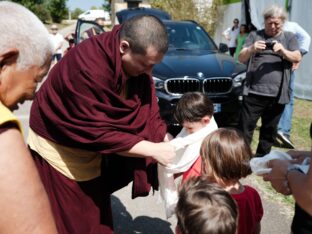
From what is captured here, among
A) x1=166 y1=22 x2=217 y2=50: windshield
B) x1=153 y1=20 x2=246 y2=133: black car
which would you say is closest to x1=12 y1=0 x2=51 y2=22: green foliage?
x1=166 y1=22 x2=217 y2=50: windshield

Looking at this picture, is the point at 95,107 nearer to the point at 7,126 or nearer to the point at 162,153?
the point at 162,153

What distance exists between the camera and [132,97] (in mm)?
2395

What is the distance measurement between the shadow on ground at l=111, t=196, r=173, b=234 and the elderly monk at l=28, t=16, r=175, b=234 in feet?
3.51

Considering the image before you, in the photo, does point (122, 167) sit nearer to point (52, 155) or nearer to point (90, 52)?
point (52, 155)

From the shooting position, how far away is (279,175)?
1.75m

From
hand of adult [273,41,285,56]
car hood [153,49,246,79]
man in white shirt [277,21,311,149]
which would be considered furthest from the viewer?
car hood [153,49,246,79]

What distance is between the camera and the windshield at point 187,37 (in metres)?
7.43

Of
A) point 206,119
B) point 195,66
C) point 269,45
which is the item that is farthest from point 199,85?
point 206,119

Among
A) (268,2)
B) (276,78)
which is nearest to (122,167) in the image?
(276,78)

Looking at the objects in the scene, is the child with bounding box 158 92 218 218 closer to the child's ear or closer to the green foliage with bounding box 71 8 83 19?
the child's ear

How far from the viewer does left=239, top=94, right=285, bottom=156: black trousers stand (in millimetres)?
4871

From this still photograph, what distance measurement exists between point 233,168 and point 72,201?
3.26 ft

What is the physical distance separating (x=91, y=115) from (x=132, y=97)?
38cm

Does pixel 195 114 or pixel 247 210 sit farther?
pixel 195 114
